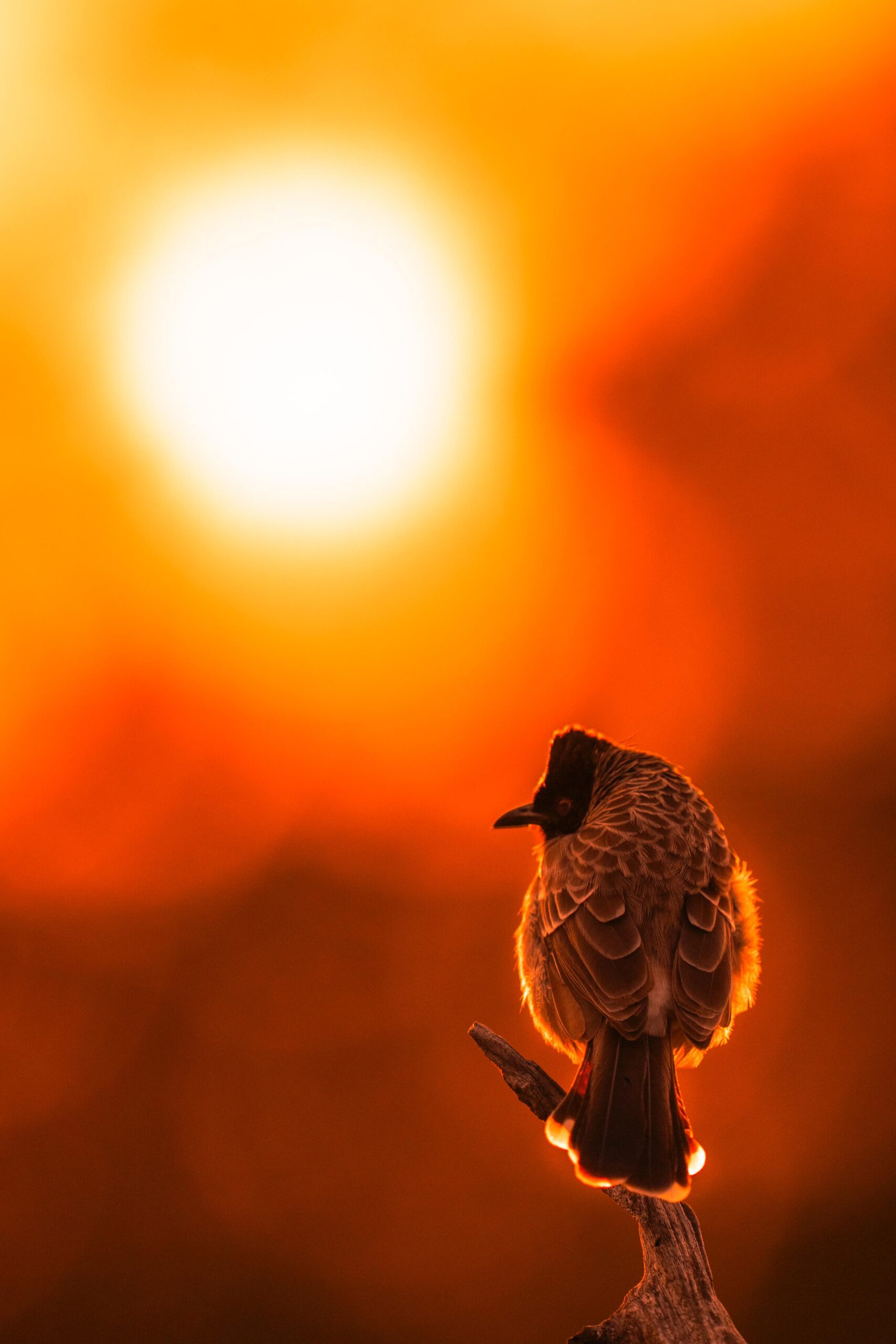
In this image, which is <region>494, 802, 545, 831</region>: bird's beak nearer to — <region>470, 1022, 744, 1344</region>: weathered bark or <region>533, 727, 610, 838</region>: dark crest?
<region>533, 727, 610, 838</region>: dark crest

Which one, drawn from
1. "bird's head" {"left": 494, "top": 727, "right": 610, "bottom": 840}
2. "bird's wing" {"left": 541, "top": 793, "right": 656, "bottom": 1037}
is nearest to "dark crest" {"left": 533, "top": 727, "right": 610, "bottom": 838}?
"bird's head" {"left": 494, "top": 727, "right": 610, "bottom": 840}

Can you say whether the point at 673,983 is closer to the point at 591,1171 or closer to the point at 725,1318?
the point at 591,1171

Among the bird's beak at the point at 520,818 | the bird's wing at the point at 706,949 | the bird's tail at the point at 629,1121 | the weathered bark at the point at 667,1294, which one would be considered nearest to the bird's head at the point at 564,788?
the bird's beak at the point at 520,818

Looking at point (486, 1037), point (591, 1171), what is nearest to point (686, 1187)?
point (591, 1171)

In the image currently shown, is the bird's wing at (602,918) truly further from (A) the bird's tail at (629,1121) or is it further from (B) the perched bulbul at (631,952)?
(A) the bird's tail at (629,1121)

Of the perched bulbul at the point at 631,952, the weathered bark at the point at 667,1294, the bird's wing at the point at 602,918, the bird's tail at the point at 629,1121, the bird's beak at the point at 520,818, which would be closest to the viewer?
the weathered bark at the point at 667,1294

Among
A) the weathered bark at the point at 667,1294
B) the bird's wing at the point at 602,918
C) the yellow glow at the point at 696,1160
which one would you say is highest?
the bird's wing at the point at 602,918

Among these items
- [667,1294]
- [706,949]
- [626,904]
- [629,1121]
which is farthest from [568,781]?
[667,1294]

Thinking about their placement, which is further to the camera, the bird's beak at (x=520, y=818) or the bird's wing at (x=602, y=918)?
the bird's beak at (x=520, y=818)

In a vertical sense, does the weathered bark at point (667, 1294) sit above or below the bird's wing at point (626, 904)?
below
